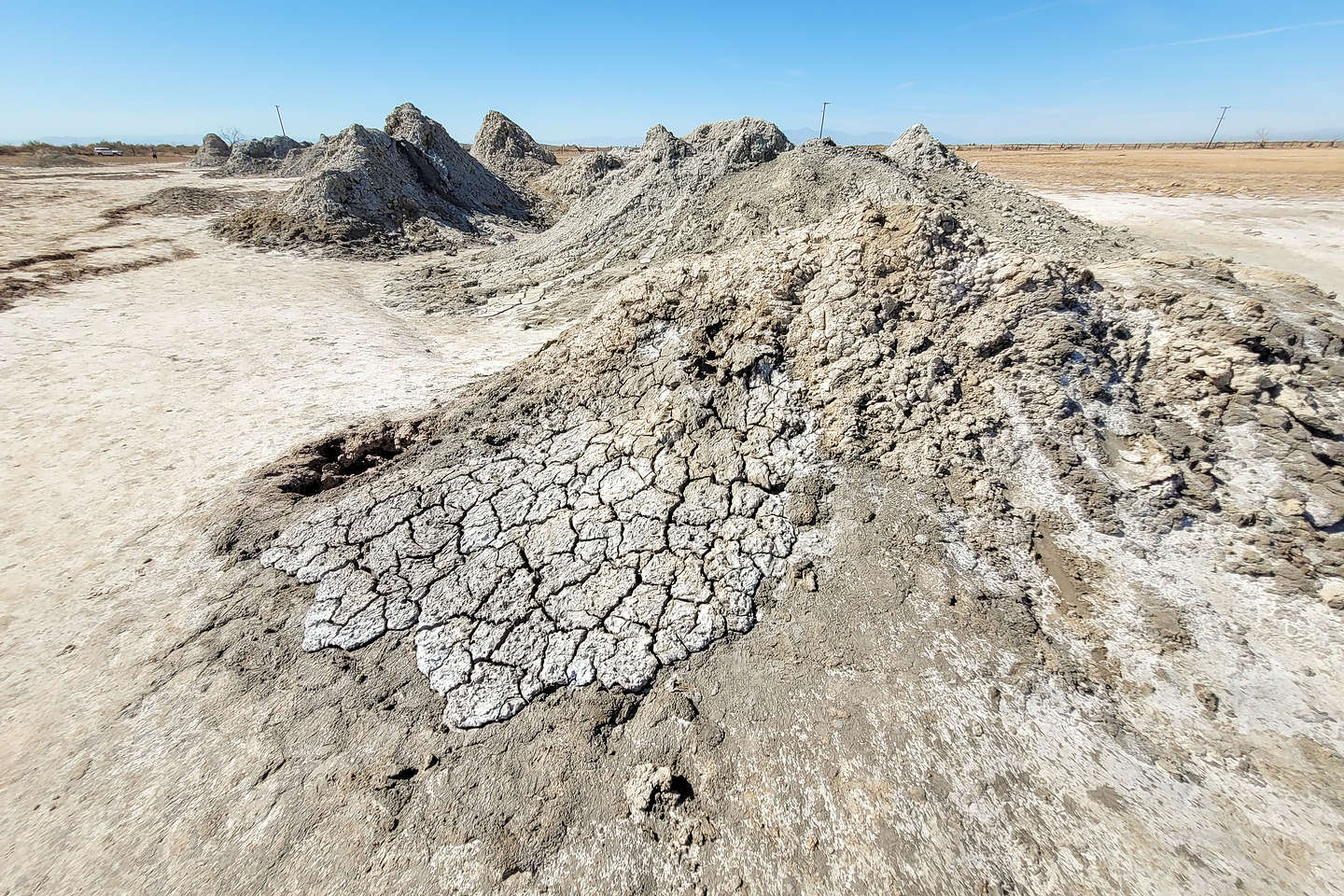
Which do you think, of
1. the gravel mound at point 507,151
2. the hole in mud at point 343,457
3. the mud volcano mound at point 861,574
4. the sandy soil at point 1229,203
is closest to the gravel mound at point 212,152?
the gravel mound at point 507,151

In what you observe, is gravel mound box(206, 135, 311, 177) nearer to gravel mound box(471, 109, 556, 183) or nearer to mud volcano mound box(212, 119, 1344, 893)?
gravel mound box(471, 109, 556, 183)

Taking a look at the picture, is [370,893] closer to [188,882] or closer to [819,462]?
[188,882]

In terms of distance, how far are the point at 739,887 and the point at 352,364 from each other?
23.6 feet

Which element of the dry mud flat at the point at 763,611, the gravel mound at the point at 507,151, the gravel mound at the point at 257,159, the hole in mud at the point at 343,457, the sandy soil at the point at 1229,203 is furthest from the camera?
the gravel mound at the point at 257,159

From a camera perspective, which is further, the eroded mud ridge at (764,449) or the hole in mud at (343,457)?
the hole in mud at (343,457)

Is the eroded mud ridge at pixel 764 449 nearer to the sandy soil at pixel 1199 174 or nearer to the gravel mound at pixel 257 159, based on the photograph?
the sandy soil at pixel 1199 174

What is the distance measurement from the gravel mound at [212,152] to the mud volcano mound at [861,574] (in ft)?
123

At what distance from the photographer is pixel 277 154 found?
31.1 metres

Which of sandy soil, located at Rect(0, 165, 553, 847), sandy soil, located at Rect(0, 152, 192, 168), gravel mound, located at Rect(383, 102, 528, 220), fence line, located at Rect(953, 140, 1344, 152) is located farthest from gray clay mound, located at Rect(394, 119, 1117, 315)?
fence line, located at Rect(953, 140, 1344, 152)

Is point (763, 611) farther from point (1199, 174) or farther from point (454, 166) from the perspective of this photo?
point (1199, 174)

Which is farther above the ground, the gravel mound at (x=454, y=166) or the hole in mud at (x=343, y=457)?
the gravel mound at (x=454, y=166)

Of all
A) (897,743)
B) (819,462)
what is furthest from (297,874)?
(819,462)

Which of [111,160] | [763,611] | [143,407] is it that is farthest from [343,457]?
[111,160]

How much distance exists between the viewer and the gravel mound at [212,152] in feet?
97.0
